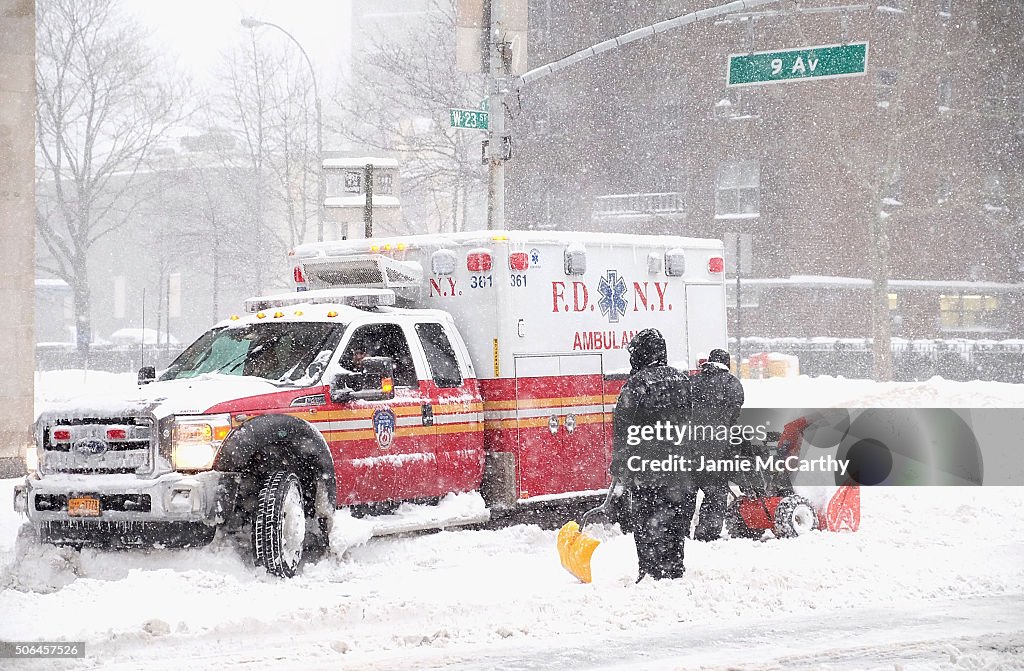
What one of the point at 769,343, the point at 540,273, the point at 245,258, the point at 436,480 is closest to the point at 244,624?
the point at 436,480

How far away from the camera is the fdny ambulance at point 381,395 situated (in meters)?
9.04

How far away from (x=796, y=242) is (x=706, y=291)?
3125 centimetres

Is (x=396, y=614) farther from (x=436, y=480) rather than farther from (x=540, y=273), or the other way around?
(x=540, y=273)

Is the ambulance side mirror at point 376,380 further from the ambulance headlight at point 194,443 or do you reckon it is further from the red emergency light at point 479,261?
the red emergency light at point 479,261

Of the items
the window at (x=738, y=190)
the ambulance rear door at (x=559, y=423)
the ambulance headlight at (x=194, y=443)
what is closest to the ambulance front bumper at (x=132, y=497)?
the ambulance headlight at (x=194, y=443)

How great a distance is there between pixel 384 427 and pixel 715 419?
2.70m

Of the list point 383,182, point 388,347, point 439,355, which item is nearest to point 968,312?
point 383,182

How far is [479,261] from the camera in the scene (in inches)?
456

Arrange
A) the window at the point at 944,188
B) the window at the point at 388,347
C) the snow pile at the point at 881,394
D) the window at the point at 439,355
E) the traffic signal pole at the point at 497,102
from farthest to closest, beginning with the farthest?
1. the window at the point at 944,188
2. the snow pile at the point at 881,394
3. the traffic signal pole at the point at 497,102
4. the window at the point at 439,355
5. the window at the point at 388,347

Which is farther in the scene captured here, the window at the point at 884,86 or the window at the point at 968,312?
the window at the point at 968,312

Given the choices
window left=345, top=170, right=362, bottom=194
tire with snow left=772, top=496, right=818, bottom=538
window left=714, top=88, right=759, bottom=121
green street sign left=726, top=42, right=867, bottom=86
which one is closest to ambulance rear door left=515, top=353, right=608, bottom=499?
tire with snow left=772, top=496, right=818, bottom=538

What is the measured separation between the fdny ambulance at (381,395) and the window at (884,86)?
29262 millimetres

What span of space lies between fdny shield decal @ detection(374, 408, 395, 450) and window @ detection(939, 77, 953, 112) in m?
37.7

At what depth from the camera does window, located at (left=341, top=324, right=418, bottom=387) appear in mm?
10641
